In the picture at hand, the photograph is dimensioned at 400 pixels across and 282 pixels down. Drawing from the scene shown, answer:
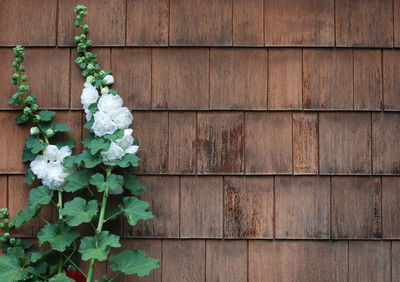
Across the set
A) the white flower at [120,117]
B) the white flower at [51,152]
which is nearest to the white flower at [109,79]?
the white flower at [120,117]

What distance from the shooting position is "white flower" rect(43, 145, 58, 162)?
201 centimetres

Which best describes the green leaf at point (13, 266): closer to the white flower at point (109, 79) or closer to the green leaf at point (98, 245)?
the green leaf at point (98, 245)

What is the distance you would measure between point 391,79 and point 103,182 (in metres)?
1.37

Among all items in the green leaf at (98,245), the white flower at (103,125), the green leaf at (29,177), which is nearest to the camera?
the green leaf at (98,245)

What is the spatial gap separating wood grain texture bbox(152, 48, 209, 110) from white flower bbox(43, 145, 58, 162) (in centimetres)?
48

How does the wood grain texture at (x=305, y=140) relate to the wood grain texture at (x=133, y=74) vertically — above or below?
below

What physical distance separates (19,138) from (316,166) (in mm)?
1360

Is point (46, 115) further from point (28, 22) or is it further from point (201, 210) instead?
point (201, 210)

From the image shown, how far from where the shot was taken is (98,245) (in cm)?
185

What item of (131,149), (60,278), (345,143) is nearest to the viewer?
(60,278)

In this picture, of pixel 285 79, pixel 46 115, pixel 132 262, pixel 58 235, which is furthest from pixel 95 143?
pixel 285 79

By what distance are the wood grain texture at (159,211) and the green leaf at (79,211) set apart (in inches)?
8.9

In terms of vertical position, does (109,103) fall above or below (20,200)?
above

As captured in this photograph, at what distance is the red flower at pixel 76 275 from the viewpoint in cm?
198
